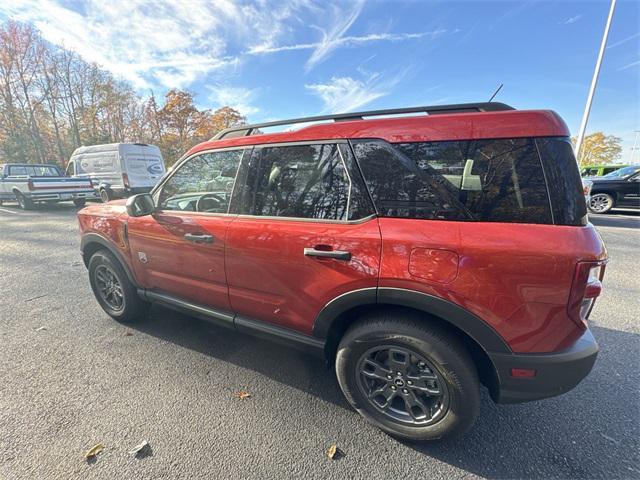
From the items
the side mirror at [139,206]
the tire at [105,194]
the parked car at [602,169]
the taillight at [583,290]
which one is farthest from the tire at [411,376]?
the parked car at [602,169]

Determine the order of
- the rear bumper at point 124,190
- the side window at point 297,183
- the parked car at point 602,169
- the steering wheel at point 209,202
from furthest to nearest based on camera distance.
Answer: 1. the parked car at point 602,169
2. the rear bumper at point 124,190
3. the steering wheel at point 209,202
4. the side window at point 297,183

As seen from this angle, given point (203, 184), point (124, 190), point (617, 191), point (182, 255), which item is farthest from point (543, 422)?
point (124, 190)

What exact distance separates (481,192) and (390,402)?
1.41 meters

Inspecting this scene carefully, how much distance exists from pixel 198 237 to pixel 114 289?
65.8 inches

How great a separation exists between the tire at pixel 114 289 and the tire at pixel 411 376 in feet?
7.77

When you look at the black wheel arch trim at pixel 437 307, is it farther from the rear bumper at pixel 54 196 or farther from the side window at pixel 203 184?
the rear bumper at pixel 54 196

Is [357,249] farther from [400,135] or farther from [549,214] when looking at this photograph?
[549,214]

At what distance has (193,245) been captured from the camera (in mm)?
2352

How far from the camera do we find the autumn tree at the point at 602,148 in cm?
4662

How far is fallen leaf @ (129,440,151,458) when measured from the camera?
1723 millimetres

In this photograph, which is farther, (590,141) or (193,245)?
(590,141)

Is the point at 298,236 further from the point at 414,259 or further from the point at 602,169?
the point at 602,169

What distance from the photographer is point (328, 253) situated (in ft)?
5.80

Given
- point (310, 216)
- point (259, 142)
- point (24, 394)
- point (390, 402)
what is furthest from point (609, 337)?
point (24, 394)
